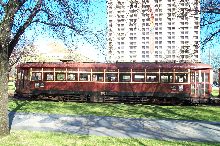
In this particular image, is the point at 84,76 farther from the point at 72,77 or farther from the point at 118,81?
the point at 118,81

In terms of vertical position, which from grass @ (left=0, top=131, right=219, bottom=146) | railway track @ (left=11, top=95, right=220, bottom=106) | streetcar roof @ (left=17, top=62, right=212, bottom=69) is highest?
streetcar roof @ (left=17, top=62, right=212, bottom=69)

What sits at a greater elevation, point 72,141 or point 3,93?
point 3,93

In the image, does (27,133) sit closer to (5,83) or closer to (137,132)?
(5,83)

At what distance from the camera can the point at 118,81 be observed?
24016 millimetres

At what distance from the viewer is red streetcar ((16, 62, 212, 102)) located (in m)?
23.0

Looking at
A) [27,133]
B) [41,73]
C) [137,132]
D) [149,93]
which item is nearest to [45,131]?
[27,133]

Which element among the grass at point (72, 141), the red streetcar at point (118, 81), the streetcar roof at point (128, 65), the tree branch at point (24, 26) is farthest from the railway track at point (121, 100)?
the tree branch at point (24, 26)

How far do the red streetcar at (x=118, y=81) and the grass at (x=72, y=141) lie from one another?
42.5 ft

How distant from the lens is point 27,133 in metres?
11.0

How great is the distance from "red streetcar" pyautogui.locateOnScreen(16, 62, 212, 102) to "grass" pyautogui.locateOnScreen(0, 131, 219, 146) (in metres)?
12.9

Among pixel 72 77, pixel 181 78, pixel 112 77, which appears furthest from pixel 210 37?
pixel 72 77

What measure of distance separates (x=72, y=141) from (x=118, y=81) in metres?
14.2

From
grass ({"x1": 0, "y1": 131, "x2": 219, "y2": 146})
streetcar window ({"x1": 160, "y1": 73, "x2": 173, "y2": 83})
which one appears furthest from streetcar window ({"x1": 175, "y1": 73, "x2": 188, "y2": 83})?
grass ({"x1": 0, "y1": 131, "x2": 219, "y2": 146})

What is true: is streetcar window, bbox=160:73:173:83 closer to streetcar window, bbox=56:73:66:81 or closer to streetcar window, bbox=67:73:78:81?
streetcar window, bbox=67:73:78:81
